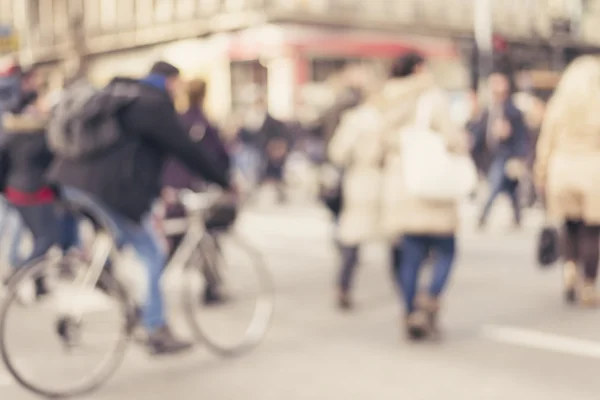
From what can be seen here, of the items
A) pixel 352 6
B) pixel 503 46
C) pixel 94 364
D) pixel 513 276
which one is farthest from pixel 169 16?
pixel 94 364

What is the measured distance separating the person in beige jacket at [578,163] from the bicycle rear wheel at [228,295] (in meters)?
2.26

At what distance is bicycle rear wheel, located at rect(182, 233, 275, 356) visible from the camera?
6.50 metres

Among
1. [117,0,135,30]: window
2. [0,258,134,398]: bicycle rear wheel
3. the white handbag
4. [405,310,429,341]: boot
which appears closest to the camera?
[0,258,134,398]: bicycle rear wheel

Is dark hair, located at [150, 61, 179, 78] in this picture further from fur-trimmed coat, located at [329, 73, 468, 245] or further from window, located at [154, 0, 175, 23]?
window, located at [154, 0, 175, 23]

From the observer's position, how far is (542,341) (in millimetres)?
6711

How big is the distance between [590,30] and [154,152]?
42.8 metres

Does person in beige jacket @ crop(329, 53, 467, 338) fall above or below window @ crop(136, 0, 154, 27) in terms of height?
below

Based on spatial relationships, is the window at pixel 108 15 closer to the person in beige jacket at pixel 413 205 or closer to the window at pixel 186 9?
the window at pixel 186 9

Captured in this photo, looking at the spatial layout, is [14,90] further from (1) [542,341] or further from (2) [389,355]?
(1) [542,341]

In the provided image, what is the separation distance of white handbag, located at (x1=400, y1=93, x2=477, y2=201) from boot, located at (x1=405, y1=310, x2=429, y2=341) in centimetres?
73

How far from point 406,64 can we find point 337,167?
157cm

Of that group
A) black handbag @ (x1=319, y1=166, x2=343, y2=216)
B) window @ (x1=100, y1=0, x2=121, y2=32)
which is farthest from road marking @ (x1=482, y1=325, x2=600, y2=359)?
window @ (x1=100, y1=0, x2=121, y2=32)

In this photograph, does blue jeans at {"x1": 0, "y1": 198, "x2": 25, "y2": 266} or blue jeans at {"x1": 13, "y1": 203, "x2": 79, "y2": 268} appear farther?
blue jeans at {"x1": 0, "y1": 198, "x2": 25, "y2": 266}

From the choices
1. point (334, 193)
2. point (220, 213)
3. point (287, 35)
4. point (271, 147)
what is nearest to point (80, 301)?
point (220, 213)
